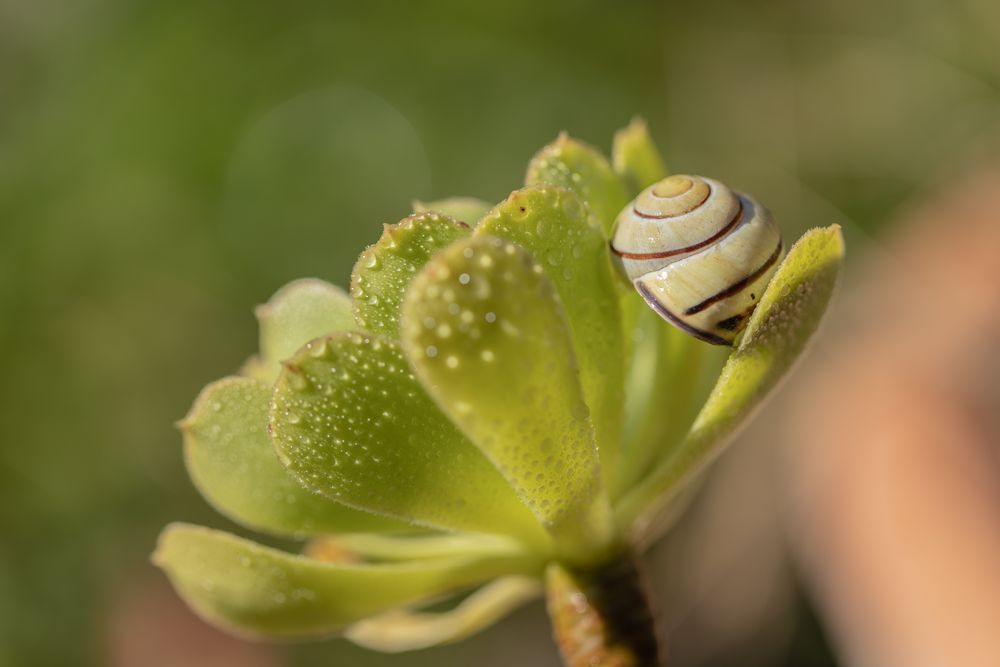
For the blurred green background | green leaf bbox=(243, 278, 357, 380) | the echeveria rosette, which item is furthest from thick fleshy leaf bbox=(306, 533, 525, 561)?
the blurred green background

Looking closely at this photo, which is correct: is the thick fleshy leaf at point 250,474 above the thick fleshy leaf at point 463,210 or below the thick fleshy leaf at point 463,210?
below

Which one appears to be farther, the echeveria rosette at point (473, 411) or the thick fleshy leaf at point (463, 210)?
the thick fleshy leaf at point (463, 210)

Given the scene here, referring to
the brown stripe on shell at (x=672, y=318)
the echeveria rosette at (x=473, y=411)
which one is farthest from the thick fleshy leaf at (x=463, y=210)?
the brown stripe on shell at (x=672, y=318)

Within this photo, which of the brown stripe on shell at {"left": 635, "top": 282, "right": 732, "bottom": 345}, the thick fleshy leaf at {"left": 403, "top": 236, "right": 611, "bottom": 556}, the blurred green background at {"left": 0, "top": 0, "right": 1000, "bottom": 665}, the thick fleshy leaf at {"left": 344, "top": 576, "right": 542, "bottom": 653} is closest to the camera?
the thick fleshy leaf at {"left": 403, "top": 236, "right": 611, "bottom": 556}

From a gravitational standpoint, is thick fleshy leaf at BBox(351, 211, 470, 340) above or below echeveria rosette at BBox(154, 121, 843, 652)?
above

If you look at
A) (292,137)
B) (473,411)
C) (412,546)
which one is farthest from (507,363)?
(292,137)

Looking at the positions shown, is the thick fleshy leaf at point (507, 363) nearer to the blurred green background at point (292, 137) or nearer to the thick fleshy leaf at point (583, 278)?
the thick fleshy leaf at point (583, 278)

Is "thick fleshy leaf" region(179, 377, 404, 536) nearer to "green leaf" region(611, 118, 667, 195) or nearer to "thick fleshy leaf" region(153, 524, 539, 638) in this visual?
"thick fleshy leaf" region(153, 524, 539, 638)
